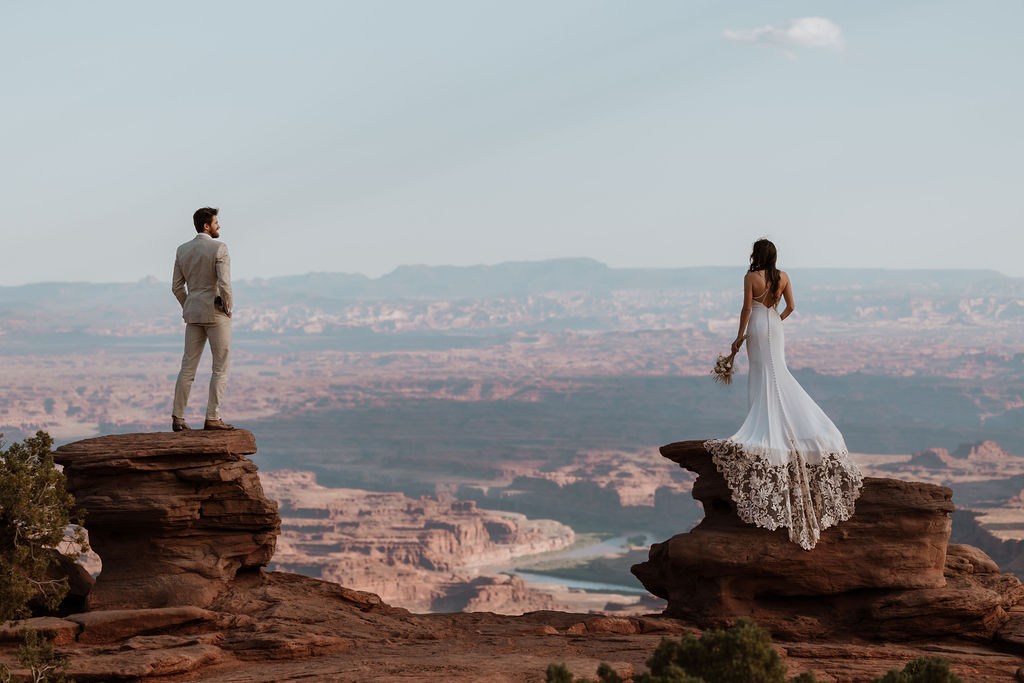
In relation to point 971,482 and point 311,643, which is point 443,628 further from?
point 971,482

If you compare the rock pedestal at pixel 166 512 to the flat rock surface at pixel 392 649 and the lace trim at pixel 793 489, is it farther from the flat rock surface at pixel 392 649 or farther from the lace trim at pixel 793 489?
the lace trim at pixel 793 489

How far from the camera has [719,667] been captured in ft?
37.9

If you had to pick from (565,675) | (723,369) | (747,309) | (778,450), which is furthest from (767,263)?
(565,675)

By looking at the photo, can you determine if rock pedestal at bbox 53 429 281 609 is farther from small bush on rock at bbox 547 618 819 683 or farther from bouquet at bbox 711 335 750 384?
small bush on rock at bbox 547 618 819 683

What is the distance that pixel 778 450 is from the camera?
639 inches

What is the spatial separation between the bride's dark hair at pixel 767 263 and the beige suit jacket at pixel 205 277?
8.08m

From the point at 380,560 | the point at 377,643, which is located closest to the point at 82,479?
the point at 377,643

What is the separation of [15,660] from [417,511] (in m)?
126

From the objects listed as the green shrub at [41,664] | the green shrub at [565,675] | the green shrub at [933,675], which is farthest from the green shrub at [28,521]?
the green shrub at [933,675]

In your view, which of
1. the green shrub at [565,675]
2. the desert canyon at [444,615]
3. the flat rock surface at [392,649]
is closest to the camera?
the green shrub at [565,675]

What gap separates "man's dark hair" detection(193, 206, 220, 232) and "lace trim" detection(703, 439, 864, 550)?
859 cm

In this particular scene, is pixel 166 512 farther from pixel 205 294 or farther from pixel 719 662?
pixel 719 662

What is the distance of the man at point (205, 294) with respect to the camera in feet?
58.2

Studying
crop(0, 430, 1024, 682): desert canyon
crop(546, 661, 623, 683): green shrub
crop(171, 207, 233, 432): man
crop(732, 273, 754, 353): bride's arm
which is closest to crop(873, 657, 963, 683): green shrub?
crop(0, 430, 1024, 682): desert canyon
